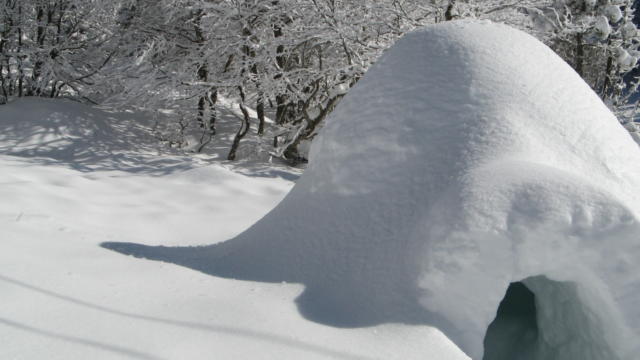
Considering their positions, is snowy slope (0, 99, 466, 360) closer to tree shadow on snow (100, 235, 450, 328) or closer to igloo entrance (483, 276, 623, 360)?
tree shadow on snow (100, 235, 450, 328)

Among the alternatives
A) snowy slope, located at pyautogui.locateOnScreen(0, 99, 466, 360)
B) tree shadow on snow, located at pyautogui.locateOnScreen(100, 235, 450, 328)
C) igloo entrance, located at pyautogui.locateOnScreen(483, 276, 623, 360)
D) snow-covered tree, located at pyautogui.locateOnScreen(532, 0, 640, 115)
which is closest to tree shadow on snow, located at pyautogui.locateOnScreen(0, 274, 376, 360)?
snowy slope, located at pyautogui.locateOnScreen(0, 99, 466, 360)

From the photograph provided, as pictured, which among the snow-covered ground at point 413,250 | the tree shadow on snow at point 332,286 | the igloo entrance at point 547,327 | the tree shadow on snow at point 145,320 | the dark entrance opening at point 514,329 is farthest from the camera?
the dark entrance opening at point 514,329

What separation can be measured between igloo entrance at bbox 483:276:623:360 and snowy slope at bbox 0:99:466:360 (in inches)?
35.4

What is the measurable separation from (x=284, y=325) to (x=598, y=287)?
1501 mm

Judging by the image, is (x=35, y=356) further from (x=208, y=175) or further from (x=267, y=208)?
(x=208, y=175)

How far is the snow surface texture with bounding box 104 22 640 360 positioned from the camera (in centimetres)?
227

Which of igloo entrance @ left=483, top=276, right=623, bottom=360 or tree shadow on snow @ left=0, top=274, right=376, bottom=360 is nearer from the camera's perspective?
tree shadow on snow @ left=0, top=274, right=376, bottom=360

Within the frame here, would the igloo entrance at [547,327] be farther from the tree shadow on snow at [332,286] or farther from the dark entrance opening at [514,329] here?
the tree shadow on snow at [332,286]

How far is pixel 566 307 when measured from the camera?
112 inches

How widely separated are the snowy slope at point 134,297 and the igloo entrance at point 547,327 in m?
0.90

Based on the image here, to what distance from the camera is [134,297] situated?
2311 millimetres

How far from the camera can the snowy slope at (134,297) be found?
1.91m

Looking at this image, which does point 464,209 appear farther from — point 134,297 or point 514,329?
point 134,297

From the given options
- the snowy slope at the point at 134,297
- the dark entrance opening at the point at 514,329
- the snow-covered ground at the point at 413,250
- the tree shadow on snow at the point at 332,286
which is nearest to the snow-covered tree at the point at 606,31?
the dark entrance opening at the point at 514,329
